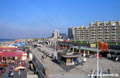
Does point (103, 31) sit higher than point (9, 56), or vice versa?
point (103, 31)

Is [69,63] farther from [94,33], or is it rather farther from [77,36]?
[77,36]

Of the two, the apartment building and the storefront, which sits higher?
the apartment building

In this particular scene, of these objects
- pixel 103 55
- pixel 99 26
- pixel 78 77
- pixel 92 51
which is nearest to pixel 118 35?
pixel 99 26

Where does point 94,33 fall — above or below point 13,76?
above

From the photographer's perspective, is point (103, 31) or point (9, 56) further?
point (103, 31)

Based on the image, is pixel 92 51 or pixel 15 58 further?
pixel 92 51

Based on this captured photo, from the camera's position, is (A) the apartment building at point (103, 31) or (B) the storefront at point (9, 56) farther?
(A) the apartment building at point (103, 31)

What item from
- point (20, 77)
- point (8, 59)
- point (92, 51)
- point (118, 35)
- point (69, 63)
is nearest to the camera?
point (20, 77)

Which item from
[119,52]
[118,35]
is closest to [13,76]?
[119,52]

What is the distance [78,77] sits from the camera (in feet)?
46.9

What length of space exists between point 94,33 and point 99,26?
4437mm

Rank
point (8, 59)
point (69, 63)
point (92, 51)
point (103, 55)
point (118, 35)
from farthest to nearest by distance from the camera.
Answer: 1. point (118, 35)
2. point (92, 51)
3. point (103, 55)
4. point (8, 59)
5. point (69, 63)

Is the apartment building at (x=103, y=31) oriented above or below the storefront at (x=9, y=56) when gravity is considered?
above

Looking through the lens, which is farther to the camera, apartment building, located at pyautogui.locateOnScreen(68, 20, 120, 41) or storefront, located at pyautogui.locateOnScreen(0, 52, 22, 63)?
apartment building, located at pyautogui.locateOnScreen(68, 20, 120, 41)
